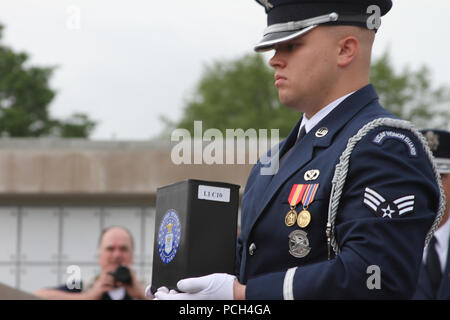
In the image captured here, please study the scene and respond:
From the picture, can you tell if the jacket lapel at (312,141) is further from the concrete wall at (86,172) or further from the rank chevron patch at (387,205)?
the concrete wall at (86,172)

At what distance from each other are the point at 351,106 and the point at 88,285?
4.48 meters

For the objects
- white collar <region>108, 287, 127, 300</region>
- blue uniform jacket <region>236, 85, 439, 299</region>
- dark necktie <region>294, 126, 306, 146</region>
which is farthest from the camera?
white collar <region>108, 287, 127, 300</region>

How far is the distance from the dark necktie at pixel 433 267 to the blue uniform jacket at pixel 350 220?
234cm

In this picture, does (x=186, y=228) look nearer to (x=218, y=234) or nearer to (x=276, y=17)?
(x=218, y=234)

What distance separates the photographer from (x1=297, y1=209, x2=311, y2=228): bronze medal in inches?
107

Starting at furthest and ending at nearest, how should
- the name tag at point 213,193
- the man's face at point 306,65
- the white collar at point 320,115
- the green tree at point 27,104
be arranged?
the green tree at point 27,104 < the white collar at point 320,115 < the man's face at point 306,65 < the name tag at point 213,193

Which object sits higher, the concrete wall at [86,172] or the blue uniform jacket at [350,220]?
the concrete wall at [86,172]

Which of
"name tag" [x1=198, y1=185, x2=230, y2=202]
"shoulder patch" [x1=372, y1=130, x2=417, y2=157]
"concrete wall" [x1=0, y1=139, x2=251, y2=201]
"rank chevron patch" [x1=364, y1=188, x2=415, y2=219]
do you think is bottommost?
"rank chevron patch" [x1=364, y1=188, x2=415, y2=219]

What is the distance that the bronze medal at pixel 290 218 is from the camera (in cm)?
278

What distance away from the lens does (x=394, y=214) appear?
252cm

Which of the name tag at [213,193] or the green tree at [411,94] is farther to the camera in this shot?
the green tree at [411,94]

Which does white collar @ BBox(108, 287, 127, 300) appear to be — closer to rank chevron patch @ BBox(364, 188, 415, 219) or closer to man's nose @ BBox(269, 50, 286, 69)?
man's nose @ BBox(269, 50, 286, 69)

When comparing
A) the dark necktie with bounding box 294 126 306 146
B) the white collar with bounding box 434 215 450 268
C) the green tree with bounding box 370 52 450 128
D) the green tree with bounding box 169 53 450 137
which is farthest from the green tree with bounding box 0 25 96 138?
the dark necktie with bounding box 294 126 306 146

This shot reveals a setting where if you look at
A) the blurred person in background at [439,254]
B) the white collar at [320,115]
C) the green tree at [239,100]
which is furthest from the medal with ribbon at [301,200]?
the green tree at [239,100]
